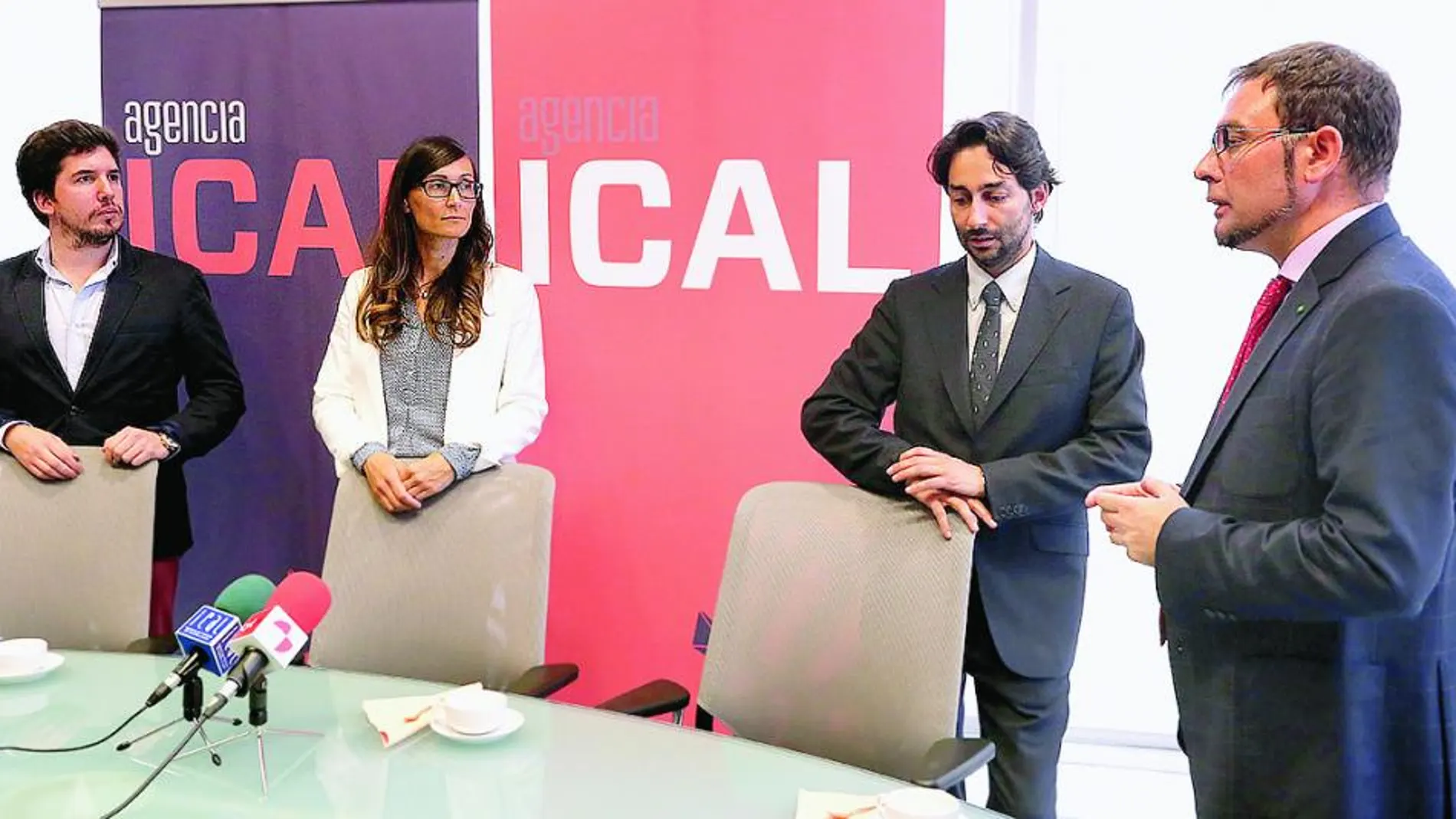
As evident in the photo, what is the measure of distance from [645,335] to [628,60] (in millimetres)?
750

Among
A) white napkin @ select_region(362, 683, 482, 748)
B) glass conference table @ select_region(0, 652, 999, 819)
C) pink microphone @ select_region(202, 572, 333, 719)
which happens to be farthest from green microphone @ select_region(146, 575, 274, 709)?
white napkin @ select_region(362, 683, 482, 748)

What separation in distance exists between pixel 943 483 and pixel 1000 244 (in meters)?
0.55

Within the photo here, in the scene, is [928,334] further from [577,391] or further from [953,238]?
[577,391]

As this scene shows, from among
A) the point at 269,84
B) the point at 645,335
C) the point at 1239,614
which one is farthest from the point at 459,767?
the point at 269,84

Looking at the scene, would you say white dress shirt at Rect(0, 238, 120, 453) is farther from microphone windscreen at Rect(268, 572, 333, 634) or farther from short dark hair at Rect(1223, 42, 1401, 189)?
short dark hair at Rect(1223, 42, 1401, 189)

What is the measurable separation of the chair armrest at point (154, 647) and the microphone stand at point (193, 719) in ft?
1.83

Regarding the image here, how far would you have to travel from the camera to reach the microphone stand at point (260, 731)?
1.90 meters

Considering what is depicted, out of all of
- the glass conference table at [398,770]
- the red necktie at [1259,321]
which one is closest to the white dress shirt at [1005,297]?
the red necktie at [1259,321]

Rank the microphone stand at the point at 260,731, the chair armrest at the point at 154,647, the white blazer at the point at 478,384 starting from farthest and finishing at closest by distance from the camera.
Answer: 1. the white blazer at the point at 478,384
2. the chair armrest at the point at 154,647
3. the microphone stand at the point at 260,731

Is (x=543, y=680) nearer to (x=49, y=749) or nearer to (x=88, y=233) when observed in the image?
(x=49, y=749)

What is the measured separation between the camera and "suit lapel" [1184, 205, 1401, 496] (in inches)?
75.3

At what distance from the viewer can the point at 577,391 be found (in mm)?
3875

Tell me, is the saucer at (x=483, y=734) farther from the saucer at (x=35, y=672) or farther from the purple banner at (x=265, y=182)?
the purple banner at (x=265, y=182)

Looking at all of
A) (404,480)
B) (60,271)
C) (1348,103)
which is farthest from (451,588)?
(1348,103)
